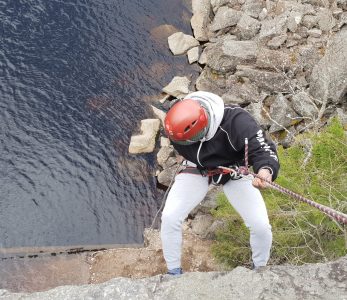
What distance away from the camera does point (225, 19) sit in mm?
15133

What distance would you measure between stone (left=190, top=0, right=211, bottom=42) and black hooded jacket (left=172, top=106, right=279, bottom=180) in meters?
10.2

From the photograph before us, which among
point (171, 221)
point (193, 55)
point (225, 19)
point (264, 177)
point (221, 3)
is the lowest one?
point (171, 221)

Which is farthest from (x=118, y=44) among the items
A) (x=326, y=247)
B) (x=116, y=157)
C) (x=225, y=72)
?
(x=326, y=247)

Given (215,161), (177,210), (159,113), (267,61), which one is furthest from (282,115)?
(177,210)

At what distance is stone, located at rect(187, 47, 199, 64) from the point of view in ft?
47.7

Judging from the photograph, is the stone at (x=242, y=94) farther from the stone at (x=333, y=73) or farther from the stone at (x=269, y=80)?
the stone at (x=333, y=73)

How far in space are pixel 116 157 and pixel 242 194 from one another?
22.2ft

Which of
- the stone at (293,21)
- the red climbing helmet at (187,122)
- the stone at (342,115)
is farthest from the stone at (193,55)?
the red climbing helmet at (187,122)

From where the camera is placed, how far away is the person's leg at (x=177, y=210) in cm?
546

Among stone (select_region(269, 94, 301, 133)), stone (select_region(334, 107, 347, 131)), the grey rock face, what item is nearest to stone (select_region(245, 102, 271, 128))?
stone (select_region(269, 94, 301, 133))

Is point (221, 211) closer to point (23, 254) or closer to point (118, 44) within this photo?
point (23, 254)

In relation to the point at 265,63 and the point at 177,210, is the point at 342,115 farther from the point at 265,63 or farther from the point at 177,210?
the point at 177,210

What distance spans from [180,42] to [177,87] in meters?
2.09

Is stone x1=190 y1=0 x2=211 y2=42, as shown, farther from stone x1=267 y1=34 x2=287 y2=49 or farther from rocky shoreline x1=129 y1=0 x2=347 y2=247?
stone x1=267 y1=34 x2=287 y2=49
